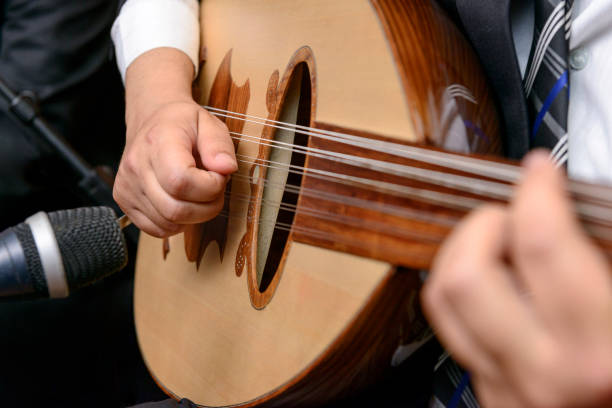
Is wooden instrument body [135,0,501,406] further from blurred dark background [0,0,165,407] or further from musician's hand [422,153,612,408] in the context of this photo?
blurred dark background [0,0,165,407]

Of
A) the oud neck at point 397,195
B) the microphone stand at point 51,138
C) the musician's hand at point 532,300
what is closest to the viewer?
the musician's hand at point 532,300

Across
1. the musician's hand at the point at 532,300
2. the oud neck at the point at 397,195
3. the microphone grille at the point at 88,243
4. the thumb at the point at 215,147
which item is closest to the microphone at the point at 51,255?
the microphone grille at the point at 88,243

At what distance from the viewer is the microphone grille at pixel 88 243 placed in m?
0.51

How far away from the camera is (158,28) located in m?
0.76

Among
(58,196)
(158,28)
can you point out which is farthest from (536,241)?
(58,196)

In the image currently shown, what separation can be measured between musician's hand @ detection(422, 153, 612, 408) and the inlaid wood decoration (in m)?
0.08

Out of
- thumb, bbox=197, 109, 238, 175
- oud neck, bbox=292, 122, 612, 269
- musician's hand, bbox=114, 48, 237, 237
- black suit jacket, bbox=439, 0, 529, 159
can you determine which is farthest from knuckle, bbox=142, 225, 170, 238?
black suit jacket, bbox=439, 0, 529, 159

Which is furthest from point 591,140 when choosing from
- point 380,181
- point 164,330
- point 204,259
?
point 164,330

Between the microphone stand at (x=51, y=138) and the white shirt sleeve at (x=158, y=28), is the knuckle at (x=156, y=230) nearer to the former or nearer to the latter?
the white shirt sleeve at (x=158, y=28)

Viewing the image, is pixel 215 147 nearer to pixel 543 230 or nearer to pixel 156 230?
pixel 156 230

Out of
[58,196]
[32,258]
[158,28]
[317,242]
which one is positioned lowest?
[58,196]

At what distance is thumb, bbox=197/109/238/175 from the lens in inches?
20.4

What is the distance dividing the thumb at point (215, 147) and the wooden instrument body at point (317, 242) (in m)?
0.05

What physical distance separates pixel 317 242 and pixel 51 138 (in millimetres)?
782
